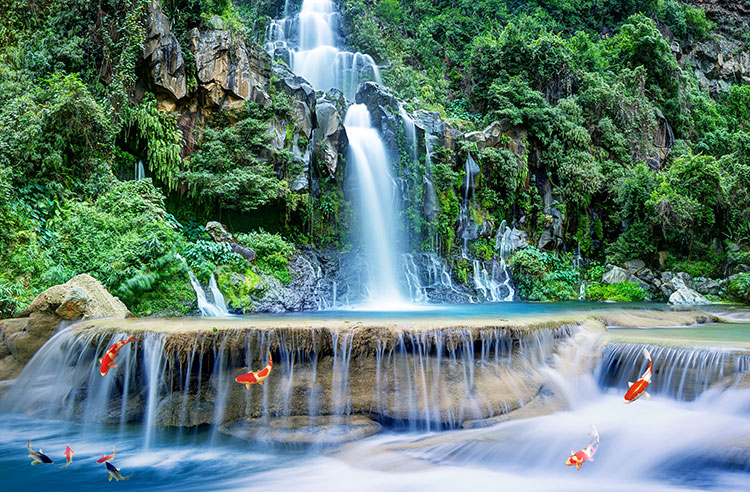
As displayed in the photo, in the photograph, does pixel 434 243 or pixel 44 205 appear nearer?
pixel 44 205

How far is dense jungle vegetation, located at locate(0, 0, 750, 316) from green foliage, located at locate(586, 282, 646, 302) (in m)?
0.16

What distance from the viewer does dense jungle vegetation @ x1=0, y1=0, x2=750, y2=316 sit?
900 cm

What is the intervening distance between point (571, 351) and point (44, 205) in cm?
1002

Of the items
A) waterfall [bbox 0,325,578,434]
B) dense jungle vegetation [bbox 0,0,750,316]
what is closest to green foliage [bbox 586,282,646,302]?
dense jungle vegetation [bbox 0,0,750,316]

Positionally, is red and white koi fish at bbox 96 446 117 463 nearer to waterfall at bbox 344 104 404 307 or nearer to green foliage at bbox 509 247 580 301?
waterfall at bbox 344 104 404 307

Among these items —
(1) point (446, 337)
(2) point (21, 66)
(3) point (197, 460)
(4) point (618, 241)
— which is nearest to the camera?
(3) point (197, 460)

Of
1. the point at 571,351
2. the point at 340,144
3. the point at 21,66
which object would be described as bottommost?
the point at 571,351

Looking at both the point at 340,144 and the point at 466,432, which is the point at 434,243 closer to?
the point at 340,144

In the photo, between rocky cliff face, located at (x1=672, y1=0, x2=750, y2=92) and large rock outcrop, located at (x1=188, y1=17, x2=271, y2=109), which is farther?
rocky cliff face, located at (x1=672, y1=0, x2=750, y2=92)

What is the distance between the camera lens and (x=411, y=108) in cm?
1689

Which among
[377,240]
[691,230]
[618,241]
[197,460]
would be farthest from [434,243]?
[197,460]

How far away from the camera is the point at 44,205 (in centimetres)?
921

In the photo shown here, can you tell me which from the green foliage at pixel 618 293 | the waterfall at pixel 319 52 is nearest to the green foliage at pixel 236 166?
the waterfall at pixel 319 52

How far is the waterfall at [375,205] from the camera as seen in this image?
14.2 m
